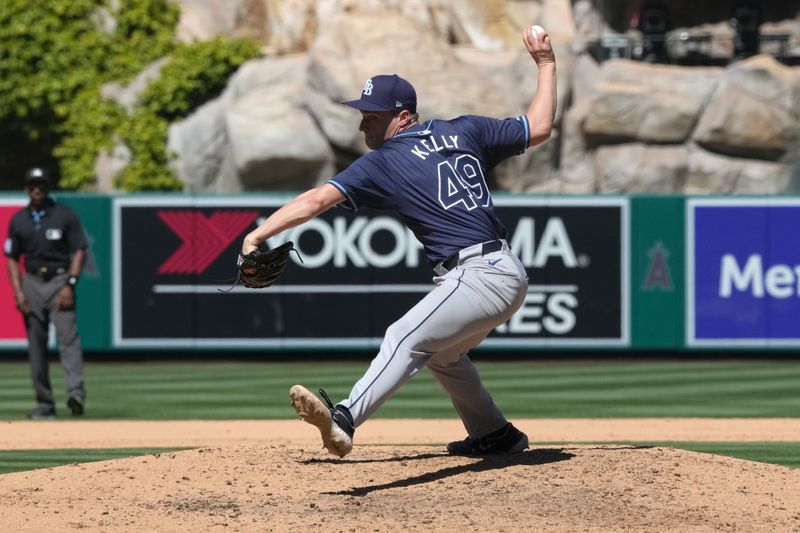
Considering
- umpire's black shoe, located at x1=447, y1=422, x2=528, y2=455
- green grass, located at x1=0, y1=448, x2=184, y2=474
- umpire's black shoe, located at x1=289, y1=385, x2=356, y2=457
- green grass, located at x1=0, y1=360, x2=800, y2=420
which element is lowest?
green grass, located at x1=0, y1=360, x2=800, y2=420

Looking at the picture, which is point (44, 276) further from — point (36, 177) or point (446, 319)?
point (446, 319)

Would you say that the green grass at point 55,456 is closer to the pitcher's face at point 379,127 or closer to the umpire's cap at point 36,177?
the umpire's cap at point 36,177

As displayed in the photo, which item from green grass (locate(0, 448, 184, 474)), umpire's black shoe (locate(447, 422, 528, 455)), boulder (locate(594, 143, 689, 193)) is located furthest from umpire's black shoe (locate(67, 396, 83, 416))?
boulder (locate(594, 143, 689, 193))

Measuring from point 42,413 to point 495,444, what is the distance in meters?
5.44

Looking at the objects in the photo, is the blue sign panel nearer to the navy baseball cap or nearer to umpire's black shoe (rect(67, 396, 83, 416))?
umpire's black shoe (rect(67, 396, 83, 416))

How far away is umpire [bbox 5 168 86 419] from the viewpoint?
1157cm

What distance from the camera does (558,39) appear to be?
80.9 feet

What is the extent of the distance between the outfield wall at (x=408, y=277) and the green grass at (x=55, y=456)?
7.42 m

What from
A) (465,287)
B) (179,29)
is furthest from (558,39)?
(465,287)

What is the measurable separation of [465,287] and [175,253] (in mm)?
11170

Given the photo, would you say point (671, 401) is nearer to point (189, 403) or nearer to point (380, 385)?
point (189, 403)

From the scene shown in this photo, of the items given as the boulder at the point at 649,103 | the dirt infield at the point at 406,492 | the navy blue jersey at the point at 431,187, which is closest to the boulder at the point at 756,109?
the boulder at the point at 649,103

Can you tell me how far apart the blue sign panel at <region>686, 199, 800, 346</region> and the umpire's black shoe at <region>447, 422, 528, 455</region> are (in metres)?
10.1

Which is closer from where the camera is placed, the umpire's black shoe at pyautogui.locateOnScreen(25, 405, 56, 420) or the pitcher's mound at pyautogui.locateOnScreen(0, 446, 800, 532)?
the pitcher's mound at pyautogui.locateOnScreen(0, 446, 800, 532)
